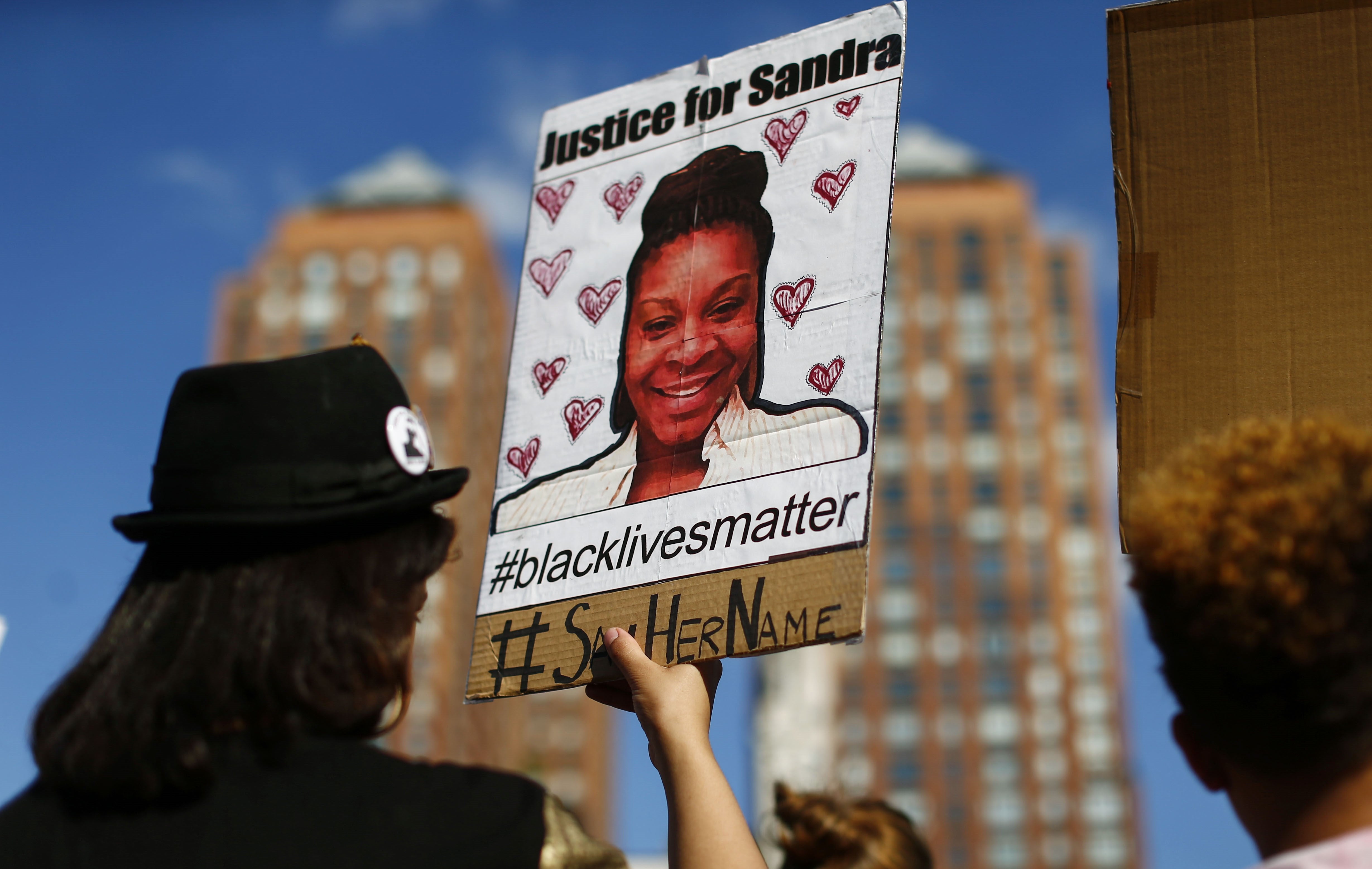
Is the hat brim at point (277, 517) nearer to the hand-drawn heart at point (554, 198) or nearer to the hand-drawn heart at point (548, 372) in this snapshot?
the hand-drawn heart at point (548, 372)

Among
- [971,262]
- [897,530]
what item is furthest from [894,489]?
[971,262]

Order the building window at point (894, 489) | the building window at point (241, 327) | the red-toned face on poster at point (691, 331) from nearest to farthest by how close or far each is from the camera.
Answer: the red-toned face on poster at point (691, 331), the building window at point (241, 327), the building window at point (894, 489)

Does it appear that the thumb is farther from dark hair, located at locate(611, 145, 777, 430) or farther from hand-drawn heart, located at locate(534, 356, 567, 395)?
hand-drawn heart, located at locate(534, 356, 567, 395)

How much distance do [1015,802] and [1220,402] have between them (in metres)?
75.3

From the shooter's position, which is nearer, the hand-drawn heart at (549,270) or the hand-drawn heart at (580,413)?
the hand-drawn heart at (580,413)

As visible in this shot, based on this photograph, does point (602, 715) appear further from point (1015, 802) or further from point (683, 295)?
point (683, 295)

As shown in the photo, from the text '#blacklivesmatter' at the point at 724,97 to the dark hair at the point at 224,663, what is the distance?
4.96 feet

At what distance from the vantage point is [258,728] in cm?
175

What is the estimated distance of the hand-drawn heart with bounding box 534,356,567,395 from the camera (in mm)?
3102

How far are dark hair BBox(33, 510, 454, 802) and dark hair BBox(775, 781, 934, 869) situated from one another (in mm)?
1780

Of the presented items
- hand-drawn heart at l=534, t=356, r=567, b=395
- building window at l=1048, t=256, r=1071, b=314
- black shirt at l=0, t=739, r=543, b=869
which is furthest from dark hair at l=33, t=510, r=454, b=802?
building window at l=1048, t=256, r=1071, b=314

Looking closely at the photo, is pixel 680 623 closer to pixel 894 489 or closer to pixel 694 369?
pixel 694 369

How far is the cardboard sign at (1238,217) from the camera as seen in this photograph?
2.50 m

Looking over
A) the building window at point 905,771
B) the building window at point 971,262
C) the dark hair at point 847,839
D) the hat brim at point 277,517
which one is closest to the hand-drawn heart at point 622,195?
the hat brim at point 277,517
